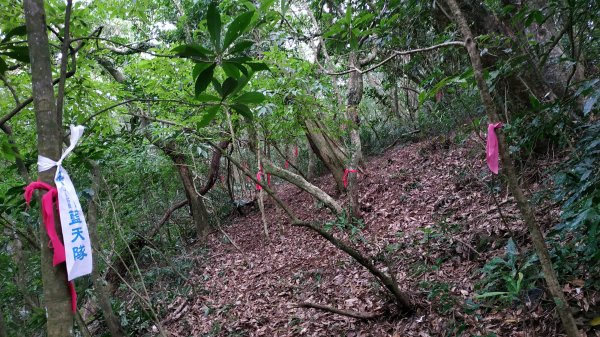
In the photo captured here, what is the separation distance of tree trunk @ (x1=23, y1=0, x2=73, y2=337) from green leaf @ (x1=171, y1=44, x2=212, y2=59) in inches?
17.4

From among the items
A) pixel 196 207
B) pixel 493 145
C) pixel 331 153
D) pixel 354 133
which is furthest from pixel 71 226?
pixel 196 207

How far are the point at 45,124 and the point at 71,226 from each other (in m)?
0.34

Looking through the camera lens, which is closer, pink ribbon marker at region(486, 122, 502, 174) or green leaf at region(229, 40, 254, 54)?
green leaf at region(229, 40, 254, 54)

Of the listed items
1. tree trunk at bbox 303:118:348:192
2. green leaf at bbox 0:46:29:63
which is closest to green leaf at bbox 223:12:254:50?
green leaf at bbox 0:46:29:63

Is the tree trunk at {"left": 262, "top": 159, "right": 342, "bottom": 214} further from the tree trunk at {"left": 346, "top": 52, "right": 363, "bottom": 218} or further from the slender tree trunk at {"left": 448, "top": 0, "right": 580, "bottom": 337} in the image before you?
the slender tree trunk at {"left": 448, "top": 0, "right": 580, "bottom": 337}

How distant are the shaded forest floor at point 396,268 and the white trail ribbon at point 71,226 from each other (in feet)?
7.67

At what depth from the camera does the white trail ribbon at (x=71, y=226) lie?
3.76 ft

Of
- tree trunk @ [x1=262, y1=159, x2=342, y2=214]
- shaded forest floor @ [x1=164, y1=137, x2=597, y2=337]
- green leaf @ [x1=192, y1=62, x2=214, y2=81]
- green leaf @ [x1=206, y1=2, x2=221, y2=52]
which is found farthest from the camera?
tree trunk @ [x1=262, y1=159, x2=342, y2=214]

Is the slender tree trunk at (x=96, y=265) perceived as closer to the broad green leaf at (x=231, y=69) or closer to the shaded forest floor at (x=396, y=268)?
the shaded forest floor at (x=396, y=268)

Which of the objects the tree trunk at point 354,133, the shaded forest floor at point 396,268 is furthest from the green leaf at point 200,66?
the tree trunk at point 354,133

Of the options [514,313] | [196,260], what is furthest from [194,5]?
[514,313]

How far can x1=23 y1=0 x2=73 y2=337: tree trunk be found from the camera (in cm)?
109

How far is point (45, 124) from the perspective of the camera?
1169mm

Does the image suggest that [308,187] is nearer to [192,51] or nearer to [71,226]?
[192,51]
